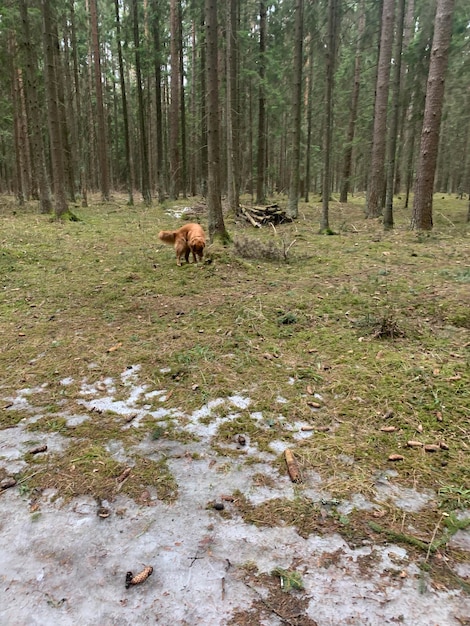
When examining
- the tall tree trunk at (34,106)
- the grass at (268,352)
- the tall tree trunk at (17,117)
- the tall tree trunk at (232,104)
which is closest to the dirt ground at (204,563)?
the grass at (268,352)

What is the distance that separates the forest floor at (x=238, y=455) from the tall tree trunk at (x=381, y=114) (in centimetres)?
920

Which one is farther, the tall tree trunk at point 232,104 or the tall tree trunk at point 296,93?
the tall tree trunk at point 232,104

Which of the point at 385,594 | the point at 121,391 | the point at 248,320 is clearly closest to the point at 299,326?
the point at 248,320

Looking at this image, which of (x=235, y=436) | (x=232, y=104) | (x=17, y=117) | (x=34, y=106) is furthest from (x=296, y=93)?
(x=17, y=117)

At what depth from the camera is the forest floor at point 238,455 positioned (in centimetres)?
178

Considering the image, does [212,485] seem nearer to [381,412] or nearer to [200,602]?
[200,602]

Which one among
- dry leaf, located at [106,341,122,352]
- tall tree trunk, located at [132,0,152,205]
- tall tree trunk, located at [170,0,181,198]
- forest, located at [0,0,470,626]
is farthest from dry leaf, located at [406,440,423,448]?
tall tree trunk, located at [170,0,181,198]

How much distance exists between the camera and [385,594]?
1746 mm

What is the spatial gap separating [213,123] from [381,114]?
7.69m

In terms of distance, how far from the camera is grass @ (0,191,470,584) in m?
2.57

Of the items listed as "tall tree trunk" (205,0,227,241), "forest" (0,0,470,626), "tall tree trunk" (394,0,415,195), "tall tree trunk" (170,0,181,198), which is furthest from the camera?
"tall tree trunk" (170,0,181,198)

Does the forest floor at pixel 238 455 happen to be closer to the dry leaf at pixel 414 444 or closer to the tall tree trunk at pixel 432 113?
the dry leaf at pixel 414 444

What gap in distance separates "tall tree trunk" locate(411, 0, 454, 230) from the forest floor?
5.58 metres

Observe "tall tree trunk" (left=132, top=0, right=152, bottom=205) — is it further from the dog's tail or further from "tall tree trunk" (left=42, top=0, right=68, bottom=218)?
the dog's tail
